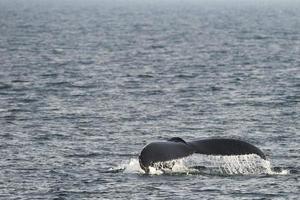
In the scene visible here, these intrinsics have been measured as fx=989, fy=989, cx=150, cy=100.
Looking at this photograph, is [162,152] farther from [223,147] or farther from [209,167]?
[209,167]

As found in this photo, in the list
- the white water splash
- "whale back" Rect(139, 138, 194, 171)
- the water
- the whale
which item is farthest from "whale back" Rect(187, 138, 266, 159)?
the white water splash

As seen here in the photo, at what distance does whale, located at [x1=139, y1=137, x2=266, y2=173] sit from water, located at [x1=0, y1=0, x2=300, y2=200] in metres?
0.51

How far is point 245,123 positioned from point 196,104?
6424mm

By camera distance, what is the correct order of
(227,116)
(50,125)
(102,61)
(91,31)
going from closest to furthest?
(50,125) → (227,116) → (102,61) → (91,31)

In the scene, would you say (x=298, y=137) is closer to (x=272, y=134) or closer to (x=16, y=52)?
(x=272, y=134)

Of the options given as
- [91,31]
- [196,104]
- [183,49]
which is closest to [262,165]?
[196,104]

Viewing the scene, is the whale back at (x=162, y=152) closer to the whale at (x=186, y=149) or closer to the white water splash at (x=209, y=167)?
the whale at (x=186, y=149)

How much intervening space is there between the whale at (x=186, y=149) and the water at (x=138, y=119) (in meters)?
0.51

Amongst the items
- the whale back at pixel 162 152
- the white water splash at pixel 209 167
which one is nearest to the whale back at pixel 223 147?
the whale back at pixel 162 152

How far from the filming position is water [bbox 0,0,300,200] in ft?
82.3

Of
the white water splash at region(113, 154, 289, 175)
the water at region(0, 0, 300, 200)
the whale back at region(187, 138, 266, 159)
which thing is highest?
the whale back at region(187, 138, 266, 159)

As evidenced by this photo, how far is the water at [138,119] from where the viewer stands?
25.1 m

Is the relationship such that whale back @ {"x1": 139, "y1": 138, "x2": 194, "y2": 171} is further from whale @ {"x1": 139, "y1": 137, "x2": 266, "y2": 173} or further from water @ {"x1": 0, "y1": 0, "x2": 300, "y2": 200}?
water @ {"x1": 0, "y1": 0, "x2": 300, "y2": 200}

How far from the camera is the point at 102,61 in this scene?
7300cm
